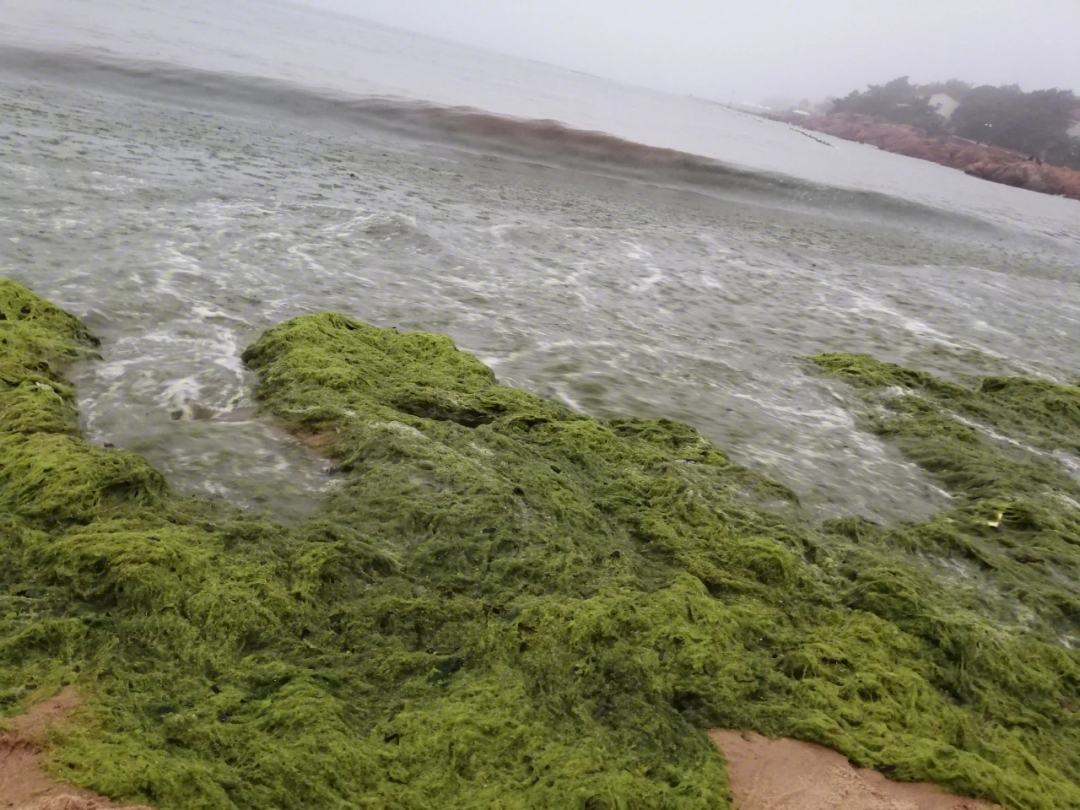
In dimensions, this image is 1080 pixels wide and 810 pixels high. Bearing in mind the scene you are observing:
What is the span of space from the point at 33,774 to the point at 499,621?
1.76 m

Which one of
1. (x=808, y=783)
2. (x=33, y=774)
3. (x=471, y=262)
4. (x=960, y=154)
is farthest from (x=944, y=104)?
(x=33, y=774)

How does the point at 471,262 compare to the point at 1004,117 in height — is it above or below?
below

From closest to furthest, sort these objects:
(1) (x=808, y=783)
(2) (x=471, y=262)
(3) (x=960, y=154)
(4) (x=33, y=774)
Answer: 1. (4) (x=33, y=774)
2. (1) (x=808, y=783)
3. (2) (x=471, y=262)
4. (3) (x=960, y=154)

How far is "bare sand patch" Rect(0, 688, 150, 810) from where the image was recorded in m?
2.02

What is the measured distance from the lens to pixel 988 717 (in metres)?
3.02

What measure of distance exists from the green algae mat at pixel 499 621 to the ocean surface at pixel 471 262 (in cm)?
47

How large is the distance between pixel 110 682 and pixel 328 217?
27.6 ft

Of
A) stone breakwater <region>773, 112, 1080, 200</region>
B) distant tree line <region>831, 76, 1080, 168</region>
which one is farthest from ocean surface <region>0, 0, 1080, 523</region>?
distant tree line <region>831, 76, 1080, 168</region>

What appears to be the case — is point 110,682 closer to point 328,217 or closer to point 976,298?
point 328,217

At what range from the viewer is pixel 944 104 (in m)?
63.8

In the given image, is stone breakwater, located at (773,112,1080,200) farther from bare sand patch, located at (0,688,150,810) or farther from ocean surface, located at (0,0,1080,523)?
bare sand patch, located at (0,688,150,810)

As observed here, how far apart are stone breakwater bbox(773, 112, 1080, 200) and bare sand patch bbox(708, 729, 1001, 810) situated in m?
44.8

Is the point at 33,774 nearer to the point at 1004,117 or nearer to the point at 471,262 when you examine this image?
the point at 471,262

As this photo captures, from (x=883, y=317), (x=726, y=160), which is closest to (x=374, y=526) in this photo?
(x=883, y=317)
